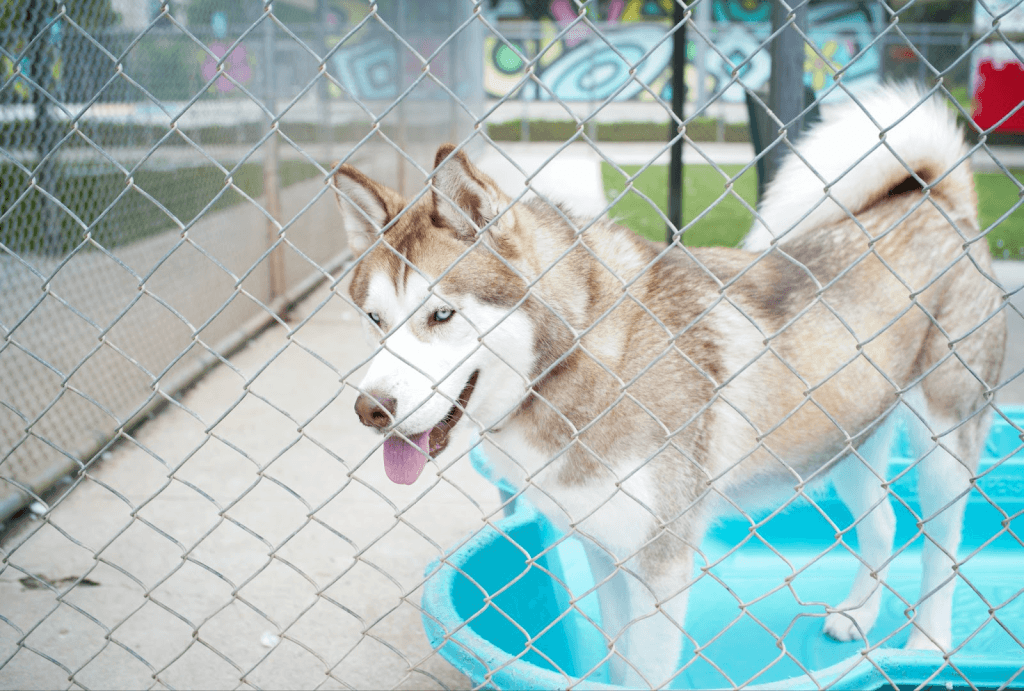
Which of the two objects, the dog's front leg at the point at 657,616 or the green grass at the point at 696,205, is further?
the green grass at the point at 696,205

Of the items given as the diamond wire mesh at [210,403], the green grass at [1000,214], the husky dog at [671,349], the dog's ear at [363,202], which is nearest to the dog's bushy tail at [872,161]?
the husky dog at [671,349]

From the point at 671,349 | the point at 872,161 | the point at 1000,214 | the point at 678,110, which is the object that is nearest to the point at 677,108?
the point at 678,110

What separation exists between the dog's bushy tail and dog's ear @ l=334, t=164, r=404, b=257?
1.20 m

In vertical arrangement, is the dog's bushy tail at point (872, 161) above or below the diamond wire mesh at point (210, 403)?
above

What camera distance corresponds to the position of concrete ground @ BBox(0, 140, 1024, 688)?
2.13 m

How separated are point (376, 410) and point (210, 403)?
2.96 meters

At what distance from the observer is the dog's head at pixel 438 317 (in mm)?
1665

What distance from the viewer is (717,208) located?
29.5 feet

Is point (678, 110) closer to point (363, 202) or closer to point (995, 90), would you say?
point (363, 202)

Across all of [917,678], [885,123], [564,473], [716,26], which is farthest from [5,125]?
[716,26]

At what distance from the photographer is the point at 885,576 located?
2752 millimetres

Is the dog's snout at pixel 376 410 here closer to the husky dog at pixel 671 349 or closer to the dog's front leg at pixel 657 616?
the husky dog at pixel 671 349

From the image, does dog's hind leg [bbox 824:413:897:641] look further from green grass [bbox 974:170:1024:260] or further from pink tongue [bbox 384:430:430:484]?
green grass [bbox 974:170:1024:260]

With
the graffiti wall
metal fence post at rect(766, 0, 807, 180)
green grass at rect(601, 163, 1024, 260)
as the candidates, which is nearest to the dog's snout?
metal fence post at rect(766, 0, 807, 180)
